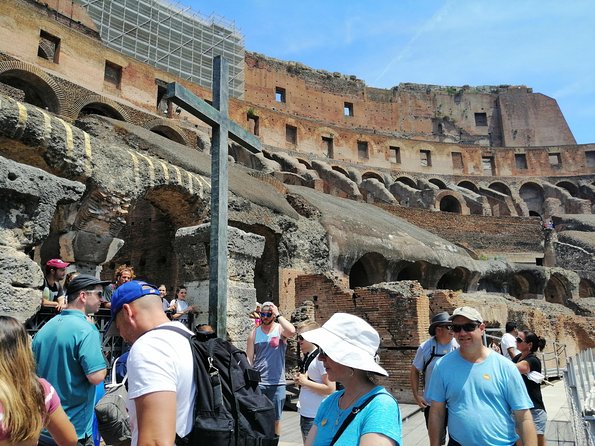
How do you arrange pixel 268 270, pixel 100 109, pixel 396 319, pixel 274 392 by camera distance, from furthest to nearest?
1. pixel 100 109
2. pixel 268 270
3. pixel 396 319
4. pixel 274 392

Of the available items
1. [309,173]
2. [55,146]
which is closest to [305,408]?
[55,146]

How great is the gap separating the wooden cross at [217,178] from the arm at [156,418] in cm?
244

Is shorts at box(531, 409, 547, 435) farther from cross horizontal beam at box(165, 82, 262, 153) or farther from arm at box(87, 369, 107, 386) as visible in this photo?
cross horizontal beam at box(165, 82, 262, 153)

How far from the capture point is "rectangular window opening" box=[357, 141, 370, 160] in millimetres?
44375

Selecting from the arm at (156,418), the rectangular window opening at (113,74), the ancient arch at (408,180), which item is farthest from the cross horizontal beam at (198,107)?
the ancient arch at (408,180)

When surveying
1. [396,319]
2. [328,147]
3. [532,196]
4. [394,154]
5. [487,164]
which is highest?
[394,154]

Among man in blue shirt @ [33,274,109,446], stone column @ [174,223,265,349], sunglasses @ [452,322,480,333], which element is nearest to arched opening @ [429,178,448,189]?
stone column @ [174,223,265,349]

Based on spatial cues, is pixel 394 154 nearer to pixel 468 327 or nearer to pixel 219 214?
pixel 219 214

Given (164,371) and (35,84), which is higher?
(35,84)

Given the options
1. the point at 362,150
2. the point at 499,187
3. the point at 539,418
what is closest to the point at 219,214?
the point at 539,418

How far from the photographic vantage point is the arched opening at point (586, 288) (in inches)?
1100

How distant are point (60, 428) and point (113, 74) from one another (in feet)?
95.5

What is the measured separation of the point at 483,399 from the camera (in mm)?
2787

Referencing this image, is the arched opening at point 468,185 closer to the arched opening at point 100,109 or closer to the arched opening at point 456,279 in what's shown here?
the arched opening at point 456,279
